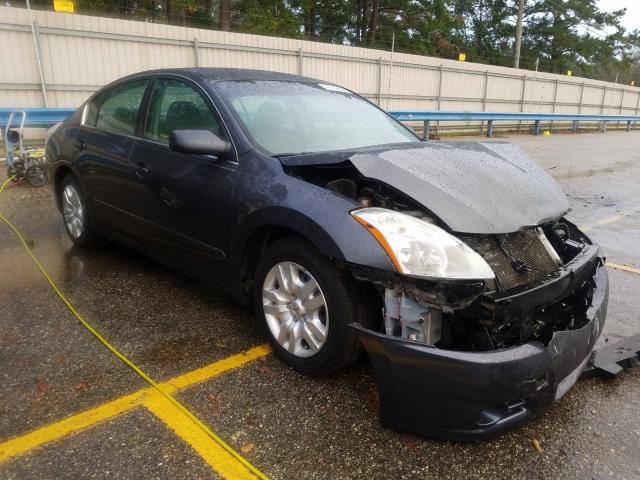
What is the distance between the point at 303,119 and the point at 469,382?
2.05 metres

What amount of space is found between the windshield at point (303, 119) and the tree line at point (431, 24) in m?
18.2

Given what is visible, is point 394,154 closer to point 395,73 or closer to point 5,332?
point 5,332

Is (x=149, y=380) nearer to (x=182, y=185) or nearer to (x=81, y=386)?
(x=81, y=386)

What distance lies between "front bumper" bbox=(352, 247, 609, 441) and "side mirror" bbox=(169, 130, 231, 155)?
4.48 ft

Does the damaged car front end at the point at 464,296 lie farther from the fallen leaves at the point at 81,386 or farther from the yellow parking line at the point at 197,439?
the fallen leaves at the point at 81,386

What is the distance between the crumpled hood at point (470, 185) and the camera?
92.7 inches

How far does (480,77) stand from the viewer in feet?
72.2

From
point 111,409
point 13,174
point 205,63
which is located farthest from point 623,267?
point 205,63

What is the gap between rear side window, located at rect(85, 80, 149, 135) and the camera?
3.98 meters

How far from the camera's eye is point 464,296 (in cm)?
214

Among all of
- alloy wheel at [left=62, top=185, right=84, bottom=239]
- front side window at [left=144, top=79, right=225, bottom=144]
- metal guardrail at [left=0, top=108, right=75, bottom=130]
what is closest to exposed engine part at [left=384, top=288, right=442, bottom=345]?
front side window at [left=144, top=79, right=225, bottom=144]

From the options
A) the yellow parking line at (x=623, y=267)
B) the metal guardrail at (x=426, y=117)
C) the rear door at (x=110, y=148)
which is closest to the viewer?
the rear door at (x=110, y=148)

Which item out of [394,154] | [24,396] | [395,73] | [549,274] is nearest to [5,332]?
[24,396]

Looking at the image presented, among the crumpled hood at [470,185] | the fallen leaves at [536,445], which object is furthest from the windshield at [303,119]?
the fallen leaves at [536,445]
